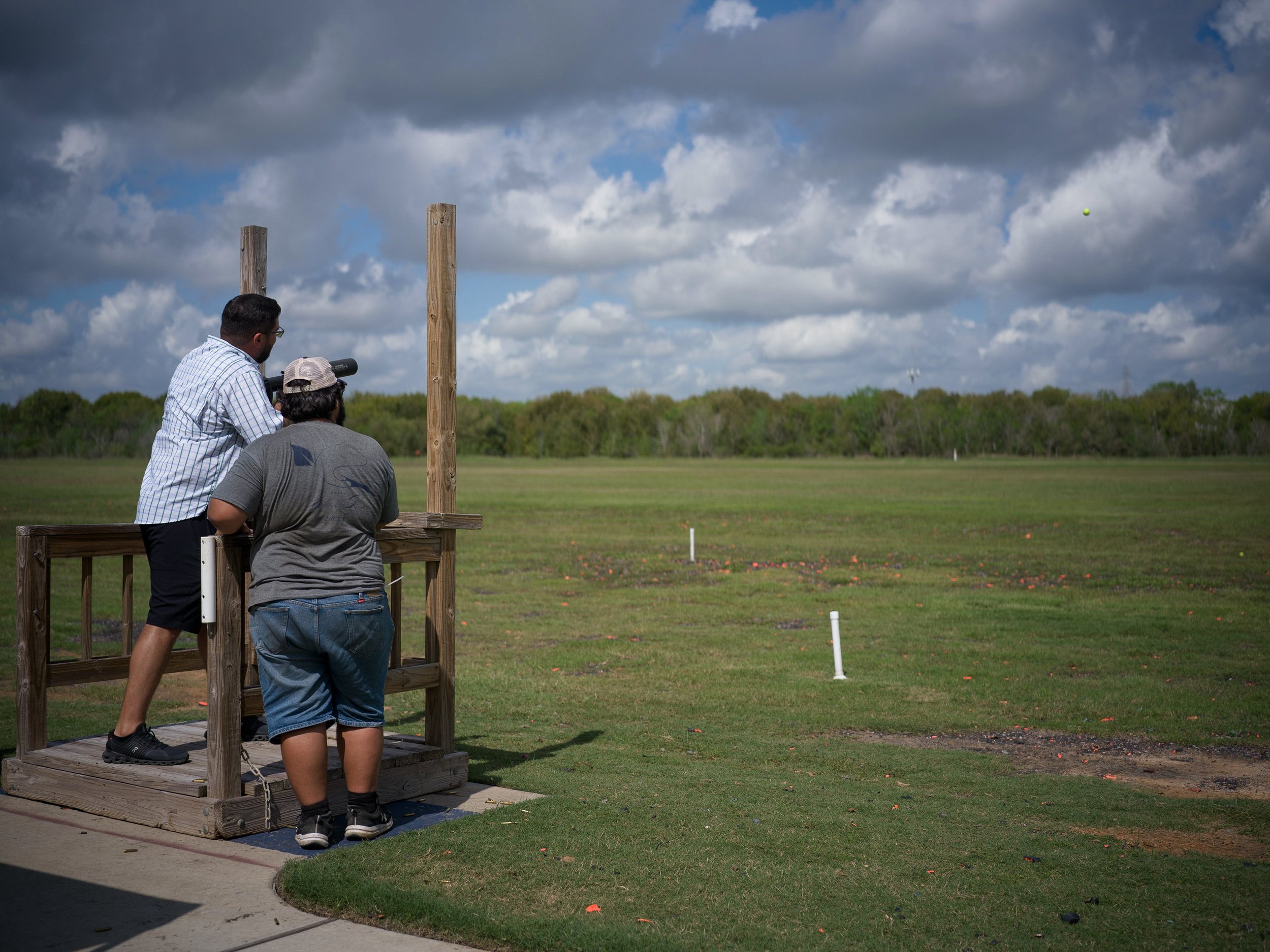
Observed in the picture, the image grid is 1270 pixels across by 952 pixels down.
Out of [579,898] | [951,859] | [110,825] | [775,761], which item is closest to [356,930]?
[579,898]

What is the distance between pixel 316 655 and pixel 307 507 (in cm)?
67

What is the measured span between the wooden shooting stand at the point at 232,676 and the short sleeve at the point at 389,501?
53 cm

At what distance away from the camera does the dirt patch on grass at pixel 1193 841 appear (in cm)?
536

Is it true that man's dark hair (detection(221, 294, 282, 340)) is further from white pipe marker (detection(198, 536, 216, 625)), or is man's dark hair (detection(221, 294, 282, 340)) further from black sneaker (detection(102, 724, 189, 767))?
black sneaker (detection(102, 724, 189, 767))

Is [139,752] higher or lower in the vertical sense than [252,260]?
lower

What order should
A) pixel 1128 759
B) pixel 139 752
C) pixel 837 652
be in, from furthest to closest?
pixel 837 652 < pixel 1128 759 < pixel 139 752

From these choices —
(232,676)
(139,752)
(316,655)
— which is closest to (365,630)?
(316,655)

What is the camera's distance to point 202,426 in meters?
5.23

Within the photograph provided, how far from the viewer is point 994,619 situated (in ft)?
49.5

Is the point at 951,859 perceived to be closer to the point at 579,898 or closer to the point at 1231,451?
the point at 579,898

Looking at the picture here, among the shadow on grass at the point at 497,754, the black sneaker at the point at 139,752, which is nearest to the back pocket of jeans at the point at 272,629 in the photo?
the black sneaker at the point at 139,752

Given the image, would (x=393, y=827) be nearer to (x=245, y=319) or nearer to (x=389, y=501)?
(x=389, y=501)

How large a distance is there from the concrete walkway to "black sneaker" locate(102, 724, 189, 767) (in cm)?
31

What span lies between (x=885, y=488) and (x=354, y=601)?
5125 cm
